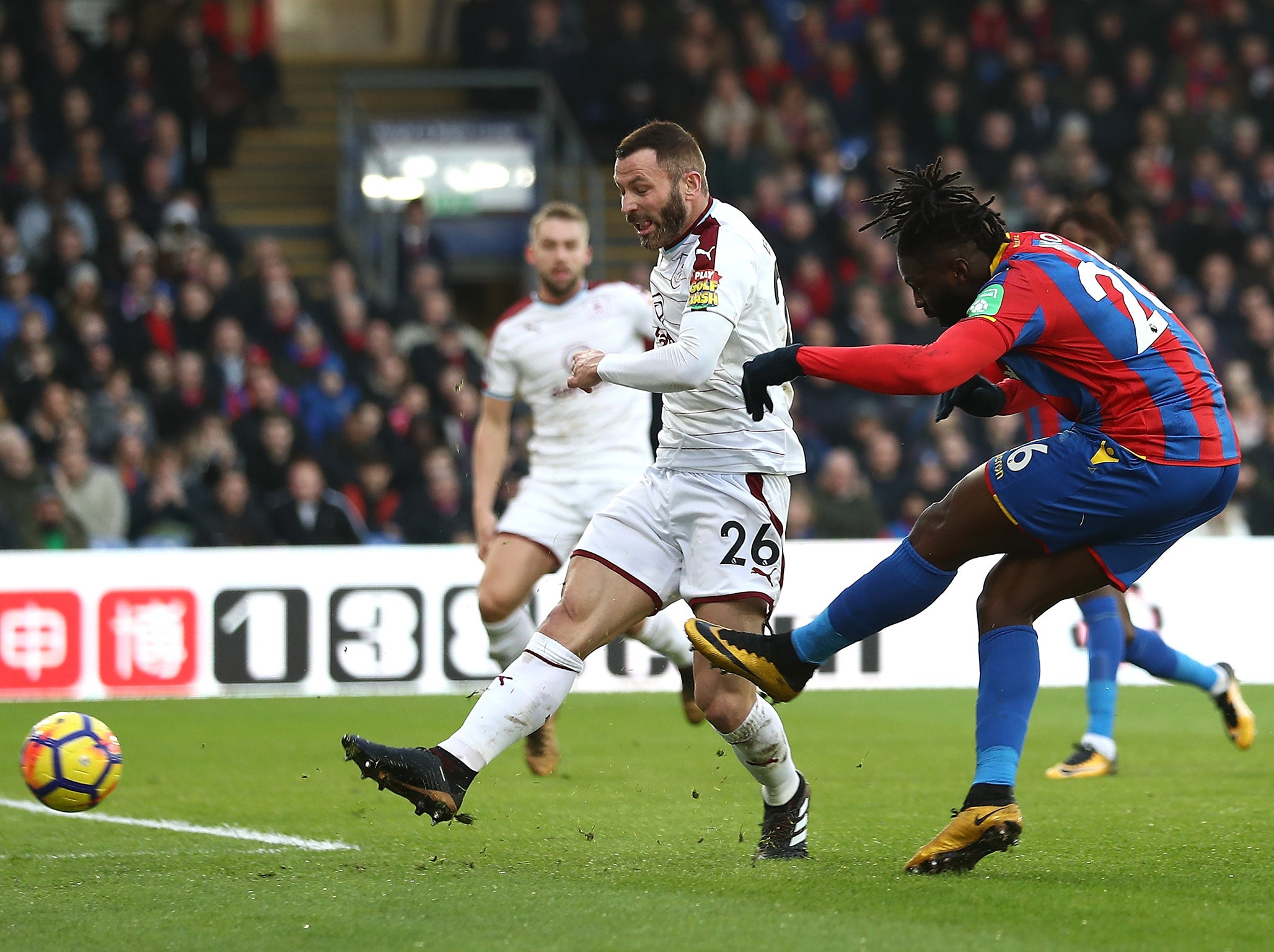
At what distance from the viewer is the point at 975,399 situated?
504 cm

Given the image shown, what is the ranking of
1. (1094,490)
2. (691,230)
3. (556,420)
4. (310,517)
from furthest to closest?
1. (310,517)
2. (556,420)
3. (691,230)
4. (1094,490)

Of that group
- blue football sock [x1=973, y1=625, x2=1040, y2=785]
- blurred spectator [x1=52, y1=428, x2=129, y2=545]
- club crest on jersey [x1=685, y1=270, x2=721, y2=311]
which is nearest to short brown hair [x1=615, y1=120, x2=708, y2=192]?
club crest on jersey [x1=685, y1=270, x2=721, y2=311]

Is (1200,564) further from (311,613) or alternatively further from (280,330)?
(280,330)

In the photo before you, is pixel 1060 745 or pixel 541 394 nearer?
pixel 541 394

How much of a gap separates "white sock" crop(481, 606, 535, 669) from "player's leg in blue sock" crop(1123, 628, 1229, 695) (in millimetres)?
2527

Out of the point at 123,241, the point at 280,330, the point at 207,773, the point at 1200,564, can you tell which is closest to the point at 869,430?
the point at 1200,564

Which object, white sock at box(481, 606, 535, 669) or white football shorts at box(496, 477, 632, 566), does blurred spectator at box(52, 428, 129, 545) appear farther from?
white football shorts at box(496, 477, 632, 566)

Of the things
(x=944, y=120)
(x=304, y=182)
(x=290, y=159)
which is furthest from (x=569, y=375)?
(x=290, y=159)

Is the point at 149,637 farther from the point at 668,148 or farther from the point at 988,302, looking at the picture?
the point at 988,302

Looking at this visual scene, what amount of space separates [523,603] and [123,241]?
26.6ft

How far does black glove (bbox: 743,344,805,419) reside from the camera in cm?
445

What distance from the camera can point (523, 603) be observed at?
287 inches

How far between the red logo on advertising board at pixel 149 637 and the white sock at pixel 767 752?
6.30 meters

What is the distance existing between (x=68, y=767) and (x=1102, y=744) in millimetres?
4161
